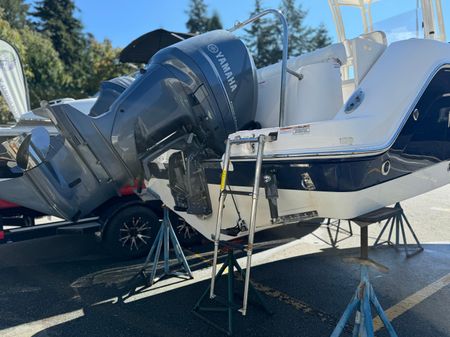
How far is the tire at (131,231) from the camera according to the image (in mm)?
4562

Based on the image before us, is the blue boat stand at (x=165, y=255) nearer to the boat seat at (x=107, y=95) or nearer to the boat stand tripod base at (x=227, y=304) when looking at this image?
the boat stand tripod base at (x=227, y=304)

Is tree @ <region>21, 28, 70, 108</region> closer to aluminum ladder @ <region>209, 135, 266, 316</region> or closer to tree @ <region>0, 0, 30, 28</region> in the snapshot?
tree @ <region>0, 0, 30, 28</region>

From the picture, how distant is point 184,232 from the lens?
5164 mm

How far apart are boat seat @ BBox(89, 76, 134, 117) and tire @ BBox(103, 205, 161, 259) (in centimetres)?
133

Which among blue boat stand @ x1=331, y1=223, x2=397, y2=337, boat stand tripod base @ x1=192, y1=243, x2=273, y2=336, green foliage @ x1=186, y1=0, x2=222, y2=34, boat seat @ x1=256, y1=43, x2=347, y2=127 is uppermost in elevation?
green foliage @ x1=186, y1=0, x2=222, y2=34

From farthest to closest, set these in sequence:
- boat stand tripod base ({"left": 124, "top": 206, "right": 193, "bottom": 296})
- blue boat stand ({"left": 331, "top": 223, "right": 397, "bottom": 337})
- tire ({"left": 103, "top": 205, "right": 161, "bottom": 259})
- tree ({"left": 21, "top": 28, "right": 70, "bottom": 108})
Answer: tree ({"left": 21, "top": 28, "right": 70, "bottom": 108}) < tire ({"left": 103, "top": 205, "right": 161, "bottom": 259}) < boat stand tripod base ({"left": 124, "top": 206, "right": 193, "bottom": 296}) < blue boat stand ({"left": 331, "top": 223, "right": 397, "bottom": 337})

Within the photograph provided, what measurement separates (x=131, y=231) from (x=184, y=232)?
2.47 feet

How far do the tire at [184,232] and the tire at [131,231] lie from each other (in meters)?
0.26

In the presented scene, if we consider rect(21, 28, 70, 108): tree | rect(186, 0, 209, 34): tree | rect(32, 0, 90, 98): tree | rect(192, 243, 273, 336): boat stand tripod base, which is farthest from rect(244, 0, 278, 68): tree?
rect(192, 243, 273, 336): boat stand tripod base

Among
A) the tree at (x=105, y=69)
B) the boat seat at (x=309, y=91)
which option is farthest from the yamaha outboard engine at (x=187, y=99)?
the tree at (x=105, y=69)

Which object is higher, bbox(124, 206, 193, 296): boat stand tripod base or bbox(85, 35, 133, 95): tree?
bbox(85, 35, 133, 95): tree

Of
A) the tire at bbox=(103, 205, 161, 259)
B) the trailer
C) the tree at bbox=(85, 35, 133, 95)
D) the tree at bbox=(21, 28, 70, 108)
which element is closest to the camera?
the trailer

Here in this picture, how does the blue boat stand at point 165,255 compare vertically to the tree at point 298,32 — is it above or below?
below

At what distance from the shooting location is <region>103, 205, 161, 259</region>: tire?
4562mm
